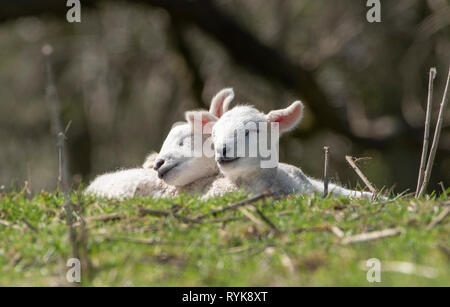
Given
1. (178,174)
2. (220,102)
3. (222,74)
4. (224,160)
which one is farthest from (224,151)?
(222,74)

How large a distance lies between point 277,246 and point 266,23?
14.8 meters

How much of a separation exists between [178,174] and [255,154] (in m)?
0.81

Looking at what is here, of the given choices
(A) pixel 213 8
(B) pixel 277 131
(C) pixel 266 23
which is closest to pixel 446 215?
(B) pixel 277 131

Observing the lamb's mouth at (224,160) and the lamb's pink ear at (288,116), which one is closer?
the lamb's mouth at (224,160)

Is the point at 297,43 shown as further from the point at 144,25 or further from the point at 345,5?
the point at 144,25

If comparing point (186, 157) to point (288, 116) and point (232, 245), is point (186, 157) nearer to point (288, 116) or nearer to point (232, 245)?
point (288, 116)

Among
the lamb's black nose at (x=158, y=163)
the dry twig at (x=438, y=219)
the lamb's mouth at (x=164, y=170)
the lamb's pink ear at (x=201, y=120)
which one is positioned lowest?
the dry twig at (x=438, y=219)

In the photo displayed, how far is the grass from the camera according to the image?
3.71m

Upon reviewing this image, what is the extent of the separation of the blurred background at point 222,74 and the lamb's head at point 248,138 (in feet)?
27.3

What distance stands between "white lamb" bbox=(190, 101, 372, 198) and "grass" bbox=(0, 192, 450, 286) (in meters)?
0.59

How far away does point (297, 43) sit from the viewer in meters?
18.6

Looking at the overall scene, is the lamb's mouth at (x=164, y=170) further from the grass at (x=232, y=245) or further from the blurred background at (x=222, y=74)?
the blurred background at (x=222, y=74)

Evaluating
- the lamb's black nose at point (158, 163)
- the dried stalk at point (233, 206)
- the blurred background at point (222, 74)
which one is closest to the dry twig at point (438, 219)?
the dried stalk at point (233, 206)

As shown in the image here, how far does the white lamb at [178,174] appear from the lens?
6.34 m
